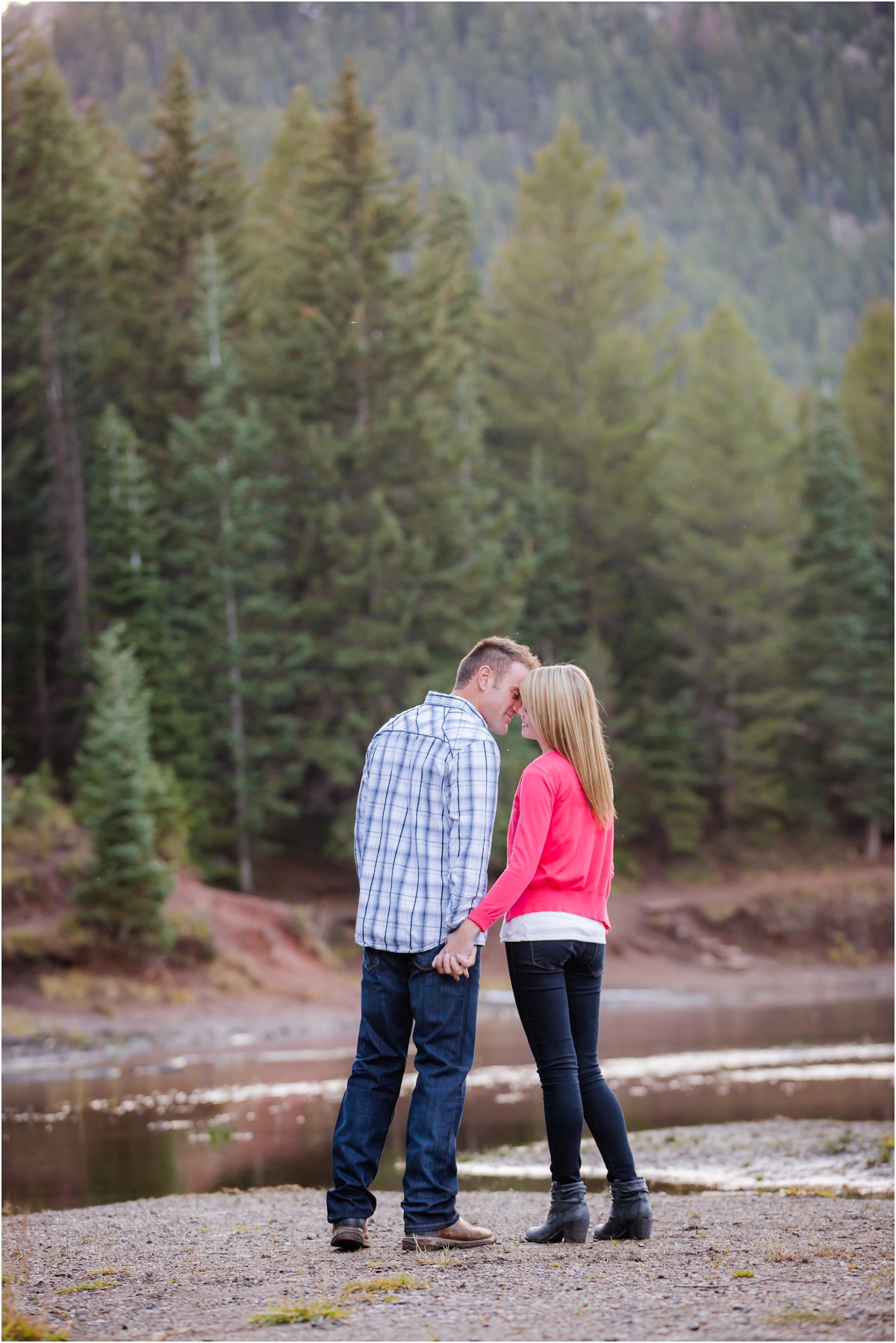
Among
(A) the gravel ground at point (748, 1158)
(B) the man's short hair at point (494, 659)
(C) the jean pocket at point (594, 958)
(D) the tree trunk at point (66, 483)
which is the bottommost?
(A) the gravel ground at point (748, 1158)

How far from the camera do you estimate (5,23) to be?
99.6ft

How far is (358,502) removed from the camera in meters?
34.7

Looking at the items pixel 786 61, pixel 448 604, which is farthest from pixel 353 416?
pixel 786 61

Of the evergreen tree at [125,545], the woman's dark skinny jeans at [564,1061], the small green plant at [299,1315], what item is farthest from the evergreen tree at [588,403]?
the small green plant at [299,1315]

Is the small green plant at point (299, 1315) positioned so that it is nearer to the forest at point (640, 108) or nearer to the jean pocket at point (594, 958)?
the jean pocket at point (594, 958)

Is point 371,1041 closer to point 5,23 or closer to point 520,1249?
point 520,1249

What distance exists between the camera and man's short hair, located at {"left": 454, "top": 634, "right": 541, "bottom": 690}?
18.5 ft

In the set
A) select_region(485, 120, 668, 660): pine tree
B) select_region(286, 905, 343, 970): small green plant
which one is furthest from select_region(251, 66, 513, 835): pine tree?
select_region(485, 120, 668, 660): pine tree

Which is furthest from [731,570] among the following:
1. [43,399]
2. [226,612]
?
[43,399]

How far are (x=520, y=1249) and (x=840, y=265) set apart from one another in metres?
135

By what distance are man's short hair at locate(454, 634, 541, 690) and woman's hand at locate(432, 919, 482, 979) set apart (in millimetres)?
1019

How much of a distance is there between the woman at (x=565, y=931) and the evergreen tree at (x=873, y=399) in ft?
142

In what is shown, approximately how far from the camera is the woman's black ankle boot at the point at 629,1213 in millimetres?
5457

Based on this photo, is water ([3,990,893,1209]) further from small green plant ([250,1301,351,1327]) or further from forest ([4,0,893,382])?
forest ([4,0,893,382])
